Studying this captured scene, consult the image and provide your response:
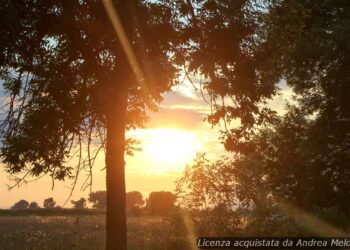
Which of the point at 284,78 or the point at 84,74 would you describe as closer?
the point at 84,74

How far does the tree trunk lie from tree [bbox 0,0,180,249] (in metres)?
0.03

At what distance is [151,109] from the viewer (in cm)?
1830

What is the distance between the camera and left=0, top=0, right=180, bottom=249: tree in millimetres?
13992

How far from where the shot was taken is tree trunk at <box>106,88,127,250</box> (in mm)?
15188

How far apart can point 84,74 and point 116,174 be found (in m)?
3.08

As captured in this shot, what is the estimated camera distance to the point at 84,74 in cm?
1575

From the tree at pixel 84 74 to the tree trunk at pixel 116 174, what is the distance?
0.09 feet

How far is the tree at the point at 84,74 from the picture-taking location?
13992mm

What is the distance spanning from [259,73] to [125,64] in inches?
148

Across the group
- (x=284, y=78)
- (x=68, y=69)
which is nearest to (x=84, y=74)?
(x=68, y=69)

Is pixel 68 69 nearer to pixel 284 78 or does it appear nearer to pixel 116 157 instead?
pixel 116 157

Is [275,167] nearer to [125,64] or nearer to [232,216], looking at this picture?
[232,216]

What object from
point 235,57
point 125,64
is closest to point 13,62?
point 125,64

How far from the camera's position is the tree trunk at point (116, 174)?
1519 cm
